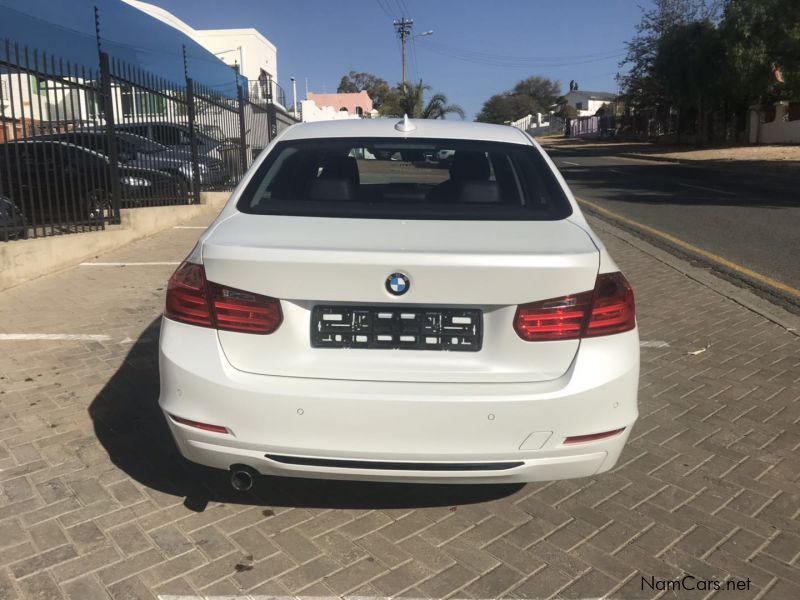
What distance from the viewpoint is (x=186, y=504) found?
318cm

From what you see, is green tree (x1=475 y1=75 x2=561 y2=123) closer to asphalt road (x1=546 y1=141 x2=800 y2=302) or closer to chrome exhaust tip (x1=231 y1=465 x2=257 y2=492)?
asphalt road (x1=546 y1=141 x2=800 y2=302)

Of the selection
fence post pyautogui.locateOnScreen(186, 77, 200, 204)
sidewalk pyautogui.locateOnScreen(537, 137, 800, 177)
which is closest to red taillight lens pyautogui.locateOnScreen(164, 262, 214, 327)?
fence post pyautogui.locateOnScreen(186, 77, 200, 204)

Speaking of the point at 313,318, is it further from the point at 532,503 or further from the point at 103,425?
the point at 103,425

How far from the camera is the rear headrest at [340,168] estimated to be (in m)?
3.54

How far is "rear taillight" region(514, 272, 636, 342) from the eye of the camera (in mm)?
2576

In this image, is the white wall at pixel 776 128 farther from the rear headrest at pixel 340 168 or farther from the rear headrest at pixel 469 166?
the rear headrest at pixel 340 168

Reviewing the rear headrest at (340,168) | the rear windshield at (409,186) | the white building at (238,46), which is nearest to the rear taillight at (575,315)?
the rear windshield at (409,186)

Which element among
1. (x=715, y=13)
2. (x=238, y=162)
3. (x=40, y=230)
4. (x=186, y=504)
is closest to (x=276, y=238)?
(x=186, y=504)

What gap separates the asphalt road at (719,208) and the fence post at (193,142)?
778 centimetres

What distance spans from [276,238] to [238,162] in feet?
47.0

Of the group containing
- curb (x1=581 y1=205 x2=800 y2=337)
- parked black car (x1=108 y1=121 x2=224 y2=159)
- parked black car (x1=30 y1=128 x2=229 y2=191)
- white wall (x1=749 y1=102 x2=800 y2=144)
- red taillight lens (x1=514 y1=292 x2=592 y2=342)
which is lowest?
curb (x1=581 y1=205 x2=800 y2=337)

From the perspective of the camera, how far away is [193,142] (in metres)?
13.0

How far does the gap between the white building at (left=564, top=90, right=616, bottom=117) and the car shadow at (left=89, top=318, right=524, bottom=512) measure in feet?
364

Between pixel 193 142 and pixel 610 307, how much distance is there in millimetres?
11589
